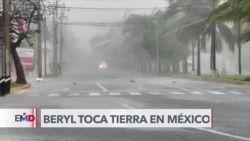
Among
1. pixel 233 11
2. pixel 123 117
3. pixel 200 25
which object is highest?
pixel 200 25

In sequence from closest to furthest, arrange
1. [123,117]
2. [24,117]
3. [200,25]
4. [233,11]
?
[123,117], [24,117], [233,11], [200,25]

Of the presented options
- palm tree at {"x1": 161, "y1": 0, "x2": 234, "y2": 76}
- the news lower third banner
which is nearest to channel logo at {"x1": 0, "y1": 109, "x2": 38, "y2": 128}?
the news lower third banner

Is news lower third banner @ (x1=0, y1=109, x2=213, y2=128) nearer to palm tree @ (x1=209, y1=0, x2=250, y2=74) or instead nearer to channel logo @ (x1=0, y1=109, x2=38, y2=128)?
channel logo @ (x1=0, y1=109, x2=38, y2=128)

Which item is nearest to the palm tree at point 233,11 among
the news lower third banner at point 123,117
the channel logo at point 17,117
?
the news lower third banner at point 123,117

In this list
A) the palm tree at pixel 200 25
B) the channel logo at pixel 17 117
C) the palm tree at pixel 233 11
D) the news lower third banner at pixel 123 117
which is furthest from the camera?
the palm tree at pixel 200 25

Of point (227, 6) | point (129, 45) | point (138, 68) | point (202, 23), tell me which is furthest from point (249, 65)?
point (227, 6)

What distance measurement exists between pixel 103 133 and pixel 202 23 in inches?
1906

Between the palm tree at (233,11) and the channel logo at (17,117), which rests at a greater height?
the palm tree at (233,11)

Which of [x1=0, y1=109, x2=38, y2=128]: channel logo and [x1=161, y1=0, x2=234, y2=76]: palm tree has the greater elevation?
[x1=161, y1=0, x2=234, y2=76]: palm tree

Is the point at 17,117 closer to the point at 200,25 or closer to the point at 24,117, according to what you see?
the point at 24,117

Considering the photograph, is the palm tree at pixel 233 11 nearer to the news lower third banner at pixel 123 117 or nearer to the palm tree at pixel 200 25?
the palm tree at pixel 200 25

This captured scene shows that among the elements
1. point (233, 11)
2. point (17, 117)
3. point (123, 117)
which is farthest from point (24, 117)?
point (233, 11)

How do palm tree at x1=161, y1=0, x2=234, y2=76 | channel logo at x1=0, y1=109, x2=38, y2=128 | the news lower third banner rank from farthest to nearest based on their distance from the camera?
palm tree at x1=161, y1=0, x2=234, y2=76
channel logo at x1=0, y1=109, x2=38, y2=128
the news lower third banner

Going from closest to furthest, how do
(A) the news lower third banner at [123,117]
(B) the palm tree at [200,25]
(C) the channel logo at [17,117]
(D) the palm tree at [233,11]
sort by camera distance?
(A) the news lower third banner at [123,117] < (C) the channel logo at [17,117] < (D) the palm tree at [233,11] < (B) the palm tree at [200,25]
